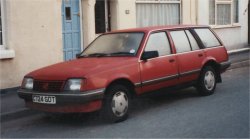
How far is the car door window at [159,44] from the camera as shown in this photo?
27.6ft

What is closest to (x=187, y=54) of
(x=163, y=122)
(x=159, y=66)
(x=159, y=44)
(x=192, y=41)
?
(x=192, y=41)

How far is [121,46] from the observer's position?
27.6 feet

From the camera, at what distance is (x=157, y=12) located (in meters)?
15.6

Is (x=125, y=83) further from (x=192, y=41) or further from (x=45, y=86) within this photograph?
(x=192, y=41)

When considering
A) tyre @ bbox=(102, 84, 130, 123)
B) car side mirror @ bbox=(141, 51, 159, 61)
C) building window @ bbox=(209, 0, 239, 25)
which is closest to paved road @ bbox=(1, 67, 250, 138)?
tyre @ bbox=(102, 84, 130, 123)

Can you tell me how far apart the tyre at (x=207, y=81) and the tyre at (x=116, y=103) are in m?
2.34

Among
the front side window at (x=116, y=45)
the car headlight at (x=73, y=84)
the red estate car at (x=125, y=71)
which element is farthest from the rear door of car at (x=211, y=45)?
the car headlight at (x=73, y=84)

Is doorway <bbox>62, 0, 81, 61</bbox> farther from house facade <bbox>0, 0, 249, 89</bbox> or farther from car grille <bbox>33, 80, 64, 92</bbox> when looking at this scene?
car grille <bbox>33, 80, 64, 92</bbox>

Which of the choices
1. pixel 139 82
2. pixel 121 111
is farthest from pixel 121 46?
pixel 121 111

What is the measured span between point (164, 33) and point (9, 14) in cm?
399

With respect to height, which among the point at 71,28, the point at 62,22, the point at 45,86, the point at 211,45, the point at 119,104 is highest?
the point at 62,22

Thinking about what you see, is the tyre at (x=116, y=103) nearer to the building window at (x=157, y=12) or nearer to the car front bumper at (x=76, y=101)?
the car front bumper at (x=76, y=101)

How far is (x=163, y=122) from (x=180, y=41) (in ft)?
7.46

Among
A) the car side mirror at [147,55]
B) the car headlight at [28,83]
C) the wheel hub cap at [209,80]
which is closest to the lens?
the car headlight at [28,83]
